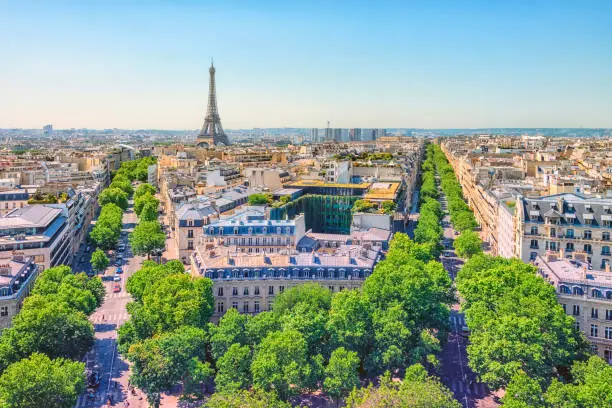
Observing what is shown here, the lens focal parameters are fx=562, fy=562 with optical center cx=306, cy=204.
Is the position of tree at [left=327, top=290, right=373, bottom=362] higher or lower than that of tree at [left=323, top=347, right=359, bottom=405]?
higher

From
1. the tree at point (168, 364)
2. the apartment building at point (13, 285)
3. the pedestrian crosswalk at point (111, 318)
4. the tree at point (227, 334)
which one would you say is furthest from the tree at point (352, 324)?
the apartment building at point (13, 285)

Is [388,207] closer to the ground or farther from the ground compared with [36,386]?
farther from the ground

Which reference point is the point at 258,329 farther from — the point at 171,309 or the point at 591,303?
the point at 591,303

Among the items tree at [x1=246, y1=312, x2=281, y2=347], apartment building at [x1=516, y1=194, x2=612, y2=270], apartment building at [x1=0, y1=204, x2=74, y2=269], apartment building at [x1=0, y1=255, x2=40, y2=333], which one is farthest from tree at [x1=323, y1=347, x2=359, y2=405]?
apartment building at [x1=0, y1=204, x2=74, y2=269]

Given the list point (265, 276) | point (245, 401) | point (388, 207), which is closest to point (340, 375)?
point (245, 401)

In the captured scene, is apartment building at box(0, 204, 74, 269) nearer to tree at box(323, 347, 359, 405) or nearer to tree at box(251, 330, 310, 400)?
tree at box(251, 330, 310, 400)

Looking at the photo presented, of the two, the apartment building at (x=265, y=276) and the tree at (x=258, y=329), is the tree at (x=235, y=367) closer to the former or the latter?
the tree at (x=258, y=329)
